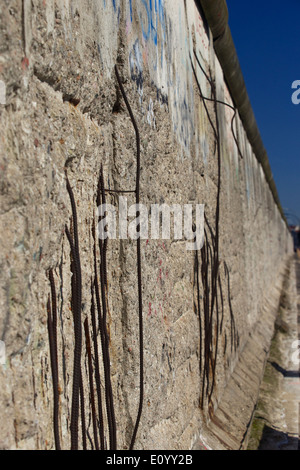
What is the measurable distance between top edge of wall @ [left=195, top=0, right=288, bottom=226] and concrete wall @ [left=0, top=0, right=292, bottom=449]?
49cm

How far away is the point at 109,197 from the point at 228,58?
321 cm

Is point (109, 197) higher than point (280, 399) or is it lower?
higher

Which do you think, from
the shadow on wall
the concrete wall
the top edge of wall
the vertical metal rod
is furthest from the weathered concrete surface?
the top edge of wall

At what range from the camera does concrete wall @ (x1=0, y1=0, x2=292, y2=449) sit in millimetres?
1198

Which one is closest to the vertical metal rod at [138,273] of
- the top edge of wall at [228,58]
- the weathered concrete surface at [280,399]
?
the weathered concrete surface at [280,399]

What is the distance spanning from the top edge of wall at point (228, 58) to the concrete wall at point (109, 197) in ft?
1.62

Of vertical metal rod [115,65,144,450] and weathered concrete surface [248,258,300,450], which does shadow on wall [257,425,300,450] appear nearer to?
weathered concrete surface [248,258,300,450]

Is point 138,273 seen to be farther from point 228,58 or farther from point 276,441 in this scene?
point 228,58

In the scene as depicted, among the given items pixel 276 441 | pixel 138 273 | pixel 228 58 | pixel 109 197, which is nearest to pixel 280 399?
pixel 276 441

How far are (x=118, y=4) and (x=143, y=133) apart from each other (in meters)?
0.44

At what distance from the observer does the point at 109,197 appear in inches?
72.1

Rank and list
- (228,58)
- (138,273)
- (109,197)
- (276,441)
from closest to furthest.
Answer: (109,197) < (138,273) < (276,441) < (228,58)
